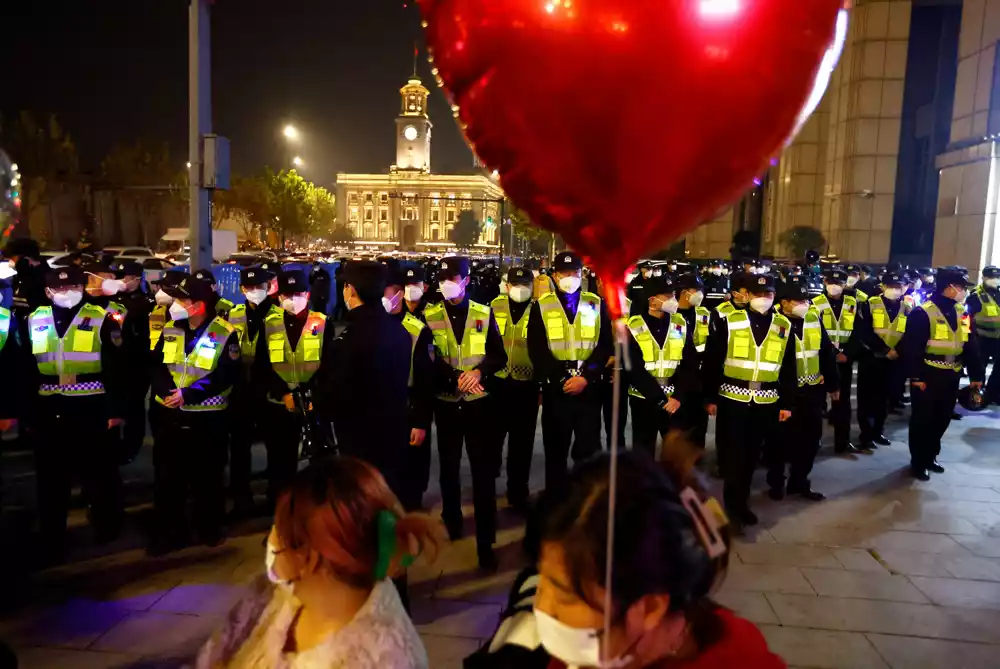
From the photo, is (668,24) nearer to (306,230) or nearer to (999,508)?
(999,508)

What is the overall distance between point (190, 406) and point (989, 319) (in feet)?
37.8

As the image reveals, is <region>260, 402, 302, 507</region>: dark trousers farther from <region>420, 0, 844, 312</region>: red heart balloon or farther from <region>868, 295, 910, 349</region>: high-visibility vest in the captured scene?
<region>868, 295, 910, 349</region>: high-visibility vest

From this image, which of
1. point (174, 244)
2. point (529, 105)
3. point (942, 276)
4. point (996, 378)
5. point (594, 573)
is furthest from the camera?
point (174, 244)

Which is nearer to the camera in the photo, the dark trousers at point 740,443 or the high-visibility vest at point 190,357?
the high-visibility vest at point 190,357

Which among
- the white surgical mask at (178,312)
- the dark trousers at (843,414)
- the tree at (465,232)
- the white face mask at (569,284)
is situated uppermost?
the tree at (465,232)

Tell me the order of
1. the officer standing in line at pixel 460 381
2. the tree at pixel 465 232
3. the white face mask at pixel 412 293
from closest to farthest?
the officer standing in line at pixel 460 381, the white face mask at pixel 412 293, the tree at pixel 465 232

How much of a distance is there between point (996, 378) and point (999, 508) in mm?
5203

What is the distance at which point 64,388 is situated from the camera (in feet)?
16.6

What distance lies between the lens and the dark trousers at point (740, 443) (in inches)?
232

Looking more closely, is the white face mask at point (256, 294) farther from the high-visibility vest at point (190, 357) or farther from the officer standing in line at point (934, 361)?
the officer standing in line at point (934, 361)

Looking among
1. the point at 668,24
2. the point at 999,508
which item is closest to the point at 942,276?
the point at 999,508

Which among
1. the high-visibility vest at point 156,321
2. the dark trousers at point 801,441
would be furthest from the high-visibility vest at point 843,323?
the high-visibility vest at point 156,321

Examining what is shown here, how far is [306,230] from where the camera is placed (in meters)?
64.9

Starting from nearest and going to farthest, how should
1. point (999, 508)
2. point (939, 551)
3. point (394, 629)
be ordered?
point (394, 629) < point (939, 551) < point (999, 508)
